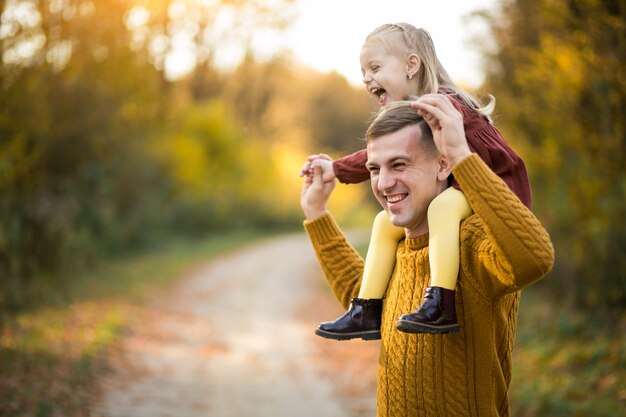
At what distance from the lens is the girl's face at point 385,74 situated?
2543 millimetres

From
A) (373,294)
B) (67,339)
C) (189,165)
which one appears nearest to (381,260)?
(373,294)

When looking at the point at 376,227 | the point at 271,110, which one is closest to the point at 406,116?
the point at 376,227

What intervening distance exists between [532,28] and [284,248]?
53.1 feet

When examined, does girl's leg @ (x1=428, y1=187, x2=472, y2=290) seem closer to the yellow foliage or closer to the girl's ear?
the girl's ear

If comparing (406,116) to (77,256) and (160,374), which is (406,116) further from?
(77,256)

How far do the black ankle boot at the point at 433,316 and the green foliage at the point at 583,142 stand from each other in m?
6.50

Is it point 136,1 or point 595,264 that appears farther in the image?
point 136,1

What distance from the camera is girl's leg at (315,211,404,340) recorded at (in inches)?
101

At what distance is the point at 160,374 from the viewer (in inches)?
344

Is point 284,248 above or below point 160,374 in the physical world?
above

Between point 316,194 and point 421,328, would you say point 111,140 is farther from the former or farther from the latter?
point 421,328

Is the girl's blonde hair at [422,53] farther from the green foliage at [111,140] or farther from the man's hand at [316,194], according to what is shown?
the green foliage at [111,140]

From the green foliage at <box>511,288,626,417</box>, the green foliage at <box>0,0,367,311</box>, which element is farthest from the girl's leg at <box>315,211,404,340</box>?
the green foliage at <box>0,0,367,311</box>

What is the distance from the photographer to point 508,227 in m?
1.90
